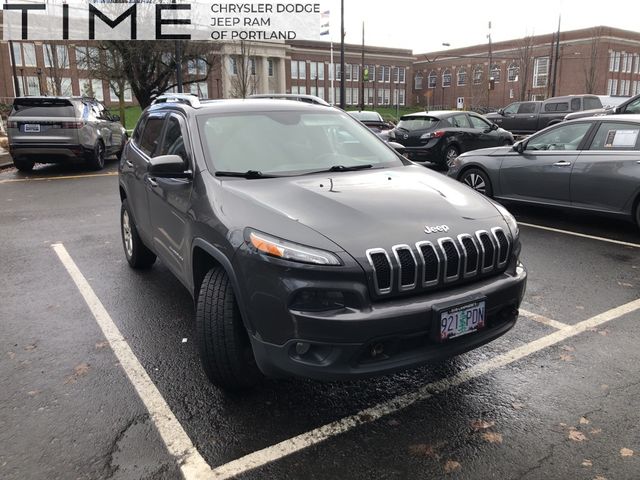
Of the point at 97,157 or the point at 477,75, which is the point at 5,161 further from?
the point at 477,75

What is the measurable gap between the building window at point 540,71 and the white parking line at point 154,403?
70654 millimetres

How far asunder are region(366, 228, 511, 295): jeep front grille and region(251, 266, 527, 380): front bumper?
0.08 meters

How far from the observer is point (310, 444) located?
2785 millimetres

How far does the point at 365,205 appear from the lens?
3.09 metres

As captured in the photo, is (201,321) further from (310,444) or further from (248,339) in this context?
(310,444)

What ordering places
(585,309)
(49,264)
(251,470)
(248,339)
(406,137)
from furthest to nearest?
1. (406,137)
2. (49,264)
3. (585,309)
4. (248,339)
5. (251,470)

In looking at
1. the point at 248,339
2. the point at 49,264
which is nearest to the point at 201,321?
the point at 248,339

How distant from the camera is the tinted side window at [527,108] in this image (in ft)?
80.0

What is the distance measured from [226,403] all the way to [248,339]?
Result: 1.46 feet

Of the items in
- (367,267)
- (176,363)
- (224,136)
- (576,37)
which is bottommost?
(176,363)

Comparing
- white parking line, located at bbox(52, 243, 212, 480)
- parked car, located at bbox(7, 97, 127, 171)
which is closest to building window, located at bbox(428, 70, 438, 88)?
parked car, located at bbox(7, 97, 127, 171)

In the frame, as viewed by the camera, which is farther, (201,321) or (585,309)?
(585,309)

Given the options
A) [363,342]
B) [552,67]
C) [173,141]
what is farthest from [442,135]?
[552,67]

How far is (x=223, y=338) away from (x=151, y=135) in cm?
274
